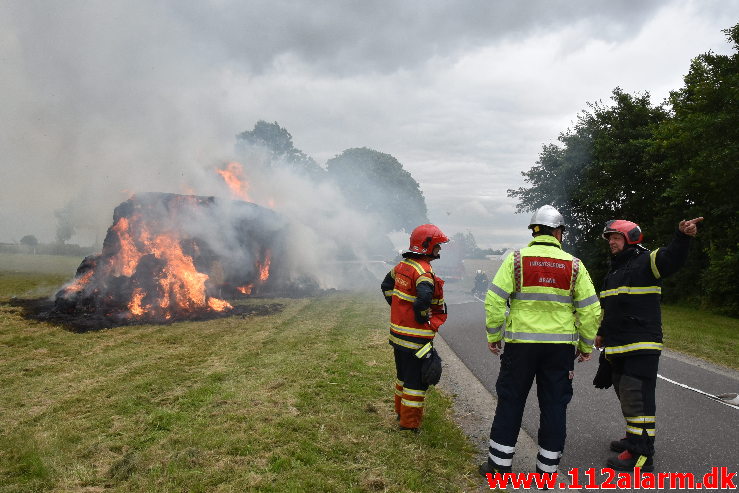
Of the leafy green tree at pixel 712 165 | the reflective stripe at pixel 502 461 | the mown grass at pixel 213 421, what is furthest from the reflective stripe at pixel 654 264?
the leafy green tree at pixel 712 165

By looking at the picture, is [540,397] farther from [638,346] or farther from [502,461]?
[638,346]

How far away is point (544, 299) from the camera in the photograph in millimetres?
3814

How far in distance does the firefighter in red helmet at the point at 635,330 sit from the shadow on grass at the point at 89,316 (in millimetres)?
10329

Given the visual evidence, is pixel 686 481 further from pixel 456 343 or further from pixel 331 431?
pixel 456 343

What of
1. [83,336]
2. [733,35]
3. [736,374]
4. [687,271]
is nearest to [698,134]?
[733,35]

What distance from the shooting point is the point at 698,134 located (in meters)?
16.4

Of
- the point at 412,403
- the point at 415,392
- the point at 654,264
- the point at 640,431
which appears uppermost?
the point at 654,264

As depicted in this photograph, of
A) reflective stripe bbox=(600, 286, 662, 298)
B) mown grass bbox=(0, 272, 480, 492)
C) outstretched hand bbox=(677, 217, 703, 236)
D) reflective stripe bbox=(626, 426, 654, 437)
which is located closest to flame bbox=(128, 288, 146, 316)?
mown grass bbox=(0, 272, 480, 492)

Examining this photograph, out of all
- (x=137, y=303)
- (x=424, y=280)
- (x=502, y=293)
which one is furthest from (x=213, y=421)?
(x=137, y=303)

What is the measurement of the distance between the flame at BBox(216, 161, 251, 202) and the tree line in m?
17.9

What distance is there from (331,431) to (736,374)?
24.2 feet

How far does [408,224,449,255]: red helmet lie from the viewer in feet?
15.6

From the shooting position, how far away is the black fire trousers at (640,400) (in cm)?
407

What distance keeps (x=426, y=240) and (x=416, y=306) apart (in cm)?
72
